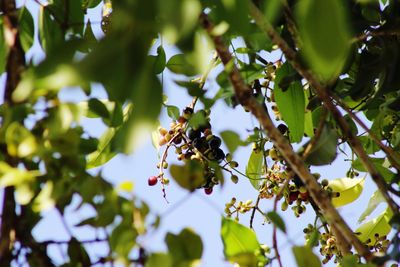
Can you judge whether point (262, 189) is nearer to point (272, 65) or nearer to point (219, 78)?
point (272, 65)

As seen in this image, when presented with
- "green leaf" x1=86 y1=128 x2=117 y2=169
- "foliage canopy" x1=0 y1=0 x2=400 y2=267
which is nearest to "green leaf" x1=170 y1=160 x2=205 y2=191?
"foliage canopy" x1=0 y1=0 x2=400 y2=267

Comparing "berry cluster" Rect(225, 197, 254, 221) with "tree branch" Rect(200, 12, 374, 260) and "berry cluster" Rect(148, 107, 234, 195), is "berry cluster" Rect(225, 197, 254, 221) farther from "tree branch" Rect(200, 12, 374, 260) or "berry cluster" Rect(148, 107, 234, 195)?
"tree branch" Rect(200, 12, 374, 260)

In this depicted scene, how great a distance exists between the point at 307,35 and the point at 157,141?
977 mm

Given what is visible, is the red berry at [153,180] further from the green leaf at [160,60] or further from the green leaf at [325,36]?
the green leaf at [325,36]

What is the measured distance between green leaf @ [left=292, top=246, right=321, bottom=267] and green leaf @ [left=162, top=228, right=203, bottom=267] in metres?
0.13

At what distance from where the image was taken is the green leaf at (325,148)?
35.1 inches

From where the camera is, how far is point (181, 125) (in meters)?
1.39

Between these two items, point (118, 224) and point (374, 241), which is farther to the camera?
point (374, 241)

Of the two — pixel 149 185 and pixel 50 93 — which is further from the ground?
pixel 149 185

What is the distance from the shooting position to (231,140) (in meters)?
0.79

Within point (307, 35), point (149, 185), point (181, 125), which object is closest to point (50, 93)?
point (307, 35)

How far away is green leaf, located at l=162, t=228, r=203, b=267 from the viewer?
2.48 ft

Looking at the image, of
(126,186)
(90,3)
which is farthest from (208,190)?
(126,186)

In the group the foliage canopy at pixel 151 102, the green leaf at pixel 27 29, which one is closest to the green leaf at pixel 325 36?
the foliage canopy at pixel 151 102
